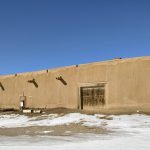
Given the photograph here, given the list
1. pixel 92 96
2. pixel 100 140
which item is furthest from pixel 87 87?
pixel 100 140

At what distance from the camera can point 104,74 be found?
83.3ft

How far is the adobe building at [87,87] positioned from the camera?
907 inches

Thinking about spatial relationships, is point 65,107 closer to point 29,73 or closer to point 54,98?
point 54,98

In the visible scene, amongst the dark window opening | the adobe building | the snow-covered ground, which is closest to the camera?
the snow-covered ground

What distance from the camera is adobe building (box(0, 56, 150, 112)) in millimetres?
23047

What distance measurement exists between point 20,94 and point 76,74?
8006mm

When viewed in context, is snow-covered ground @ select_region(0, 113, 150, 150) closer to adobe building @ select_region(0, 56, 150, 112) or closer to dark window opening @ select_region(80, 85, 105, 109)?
adobe building @ select_region(0, 56, 150, 112)

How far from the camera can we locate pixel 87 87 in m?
26.8

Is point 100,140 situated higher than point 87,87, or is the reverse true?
point 87,87

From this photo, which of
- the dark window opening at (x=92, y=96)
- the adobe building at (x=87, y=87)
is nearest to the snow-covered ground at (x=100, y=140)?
the adobe building at (x=87, y=87)

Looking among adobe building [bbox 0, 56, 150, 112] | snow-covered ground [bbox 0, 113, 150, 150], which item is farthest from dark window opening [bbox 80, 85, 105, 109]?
snow-covered ground [bbox 0, 113, 150, 150]

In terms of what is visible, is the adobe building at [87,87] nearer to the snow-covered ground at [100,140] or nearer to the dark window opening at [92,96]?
the dark window opening at [92,96]

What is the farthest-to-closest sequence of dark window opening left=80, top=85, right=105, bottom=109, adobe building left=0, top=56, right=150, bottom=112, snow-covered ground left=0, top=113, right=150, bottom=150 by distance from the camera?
dark window opening left=80, top=85, right=105, bottom=109
adobe building left=0, top=56, right=150, bottom=112
snow-covered ground left=0, top=113, right=150, bottom=150

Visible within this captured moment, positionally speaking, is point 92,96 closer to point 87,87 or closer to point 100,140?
point 87,87
